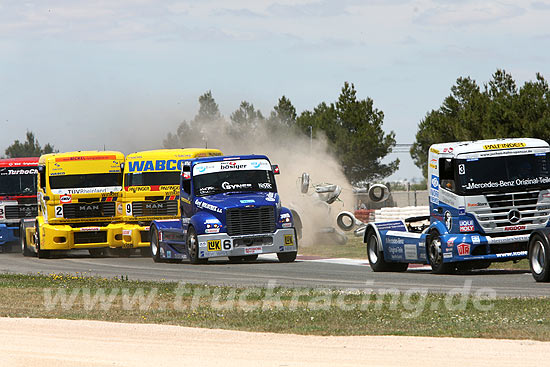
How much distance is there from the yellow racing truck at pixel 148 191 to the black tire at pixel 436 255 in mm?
9594

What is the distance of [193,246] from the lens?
996 inches

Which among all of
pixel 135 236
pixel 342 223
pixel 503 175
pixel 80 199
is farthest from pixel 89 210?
pixel 503 175

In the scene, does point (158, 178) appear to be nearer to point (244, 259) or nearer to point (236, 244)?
point (244, 259)

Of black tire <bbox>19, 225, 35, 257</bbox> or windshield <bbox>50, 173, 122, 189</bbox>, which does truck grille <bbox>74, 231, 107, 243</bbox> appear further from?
black tire <bbox>19, 225, 35, 257</bbox>

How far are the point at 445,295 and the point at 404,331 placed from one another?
3.84 metres

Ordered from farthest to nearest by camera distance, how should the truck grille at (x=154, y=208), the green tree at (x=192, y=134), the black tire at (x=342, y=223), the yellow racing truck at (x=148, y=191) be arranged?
1. the green tree at (x=192, y=134)
2. the black tire at (x=342, y=223)
3. the truck grille at (x=154, y=208)
4. the yellow racing truck at (x=148, y=191)

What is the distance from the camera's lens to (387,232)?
22.3m

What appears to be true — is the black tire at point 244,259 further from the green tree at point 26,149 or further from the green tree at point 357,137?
the green tree at point 26,149

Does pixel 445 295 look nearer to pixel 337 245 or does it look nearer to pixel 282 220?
pixel 282 220

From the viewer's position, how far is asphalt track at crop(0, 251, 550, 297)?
58.2ft

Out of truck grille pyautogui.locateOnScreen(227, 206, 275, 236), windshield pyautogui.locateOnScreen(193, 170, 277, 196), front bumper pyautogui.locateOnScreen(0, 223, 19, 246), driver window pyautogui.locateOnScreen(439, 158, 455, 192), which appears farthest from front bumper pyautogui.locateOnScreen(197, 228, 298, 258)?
front bumper pyautogui.locateOnScreen(0, 223, 19, 246)

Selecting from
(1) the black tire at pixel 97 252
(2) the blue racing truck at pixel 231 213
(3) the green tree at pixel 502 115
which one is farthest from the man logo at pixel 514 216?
(3) the green tree at pixel 502 115

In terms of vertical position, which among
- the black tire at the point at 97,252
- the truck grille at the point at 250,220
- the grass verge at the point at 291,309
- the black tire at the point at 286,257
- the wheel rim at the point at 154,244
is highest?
the truck grille at the point at 250,220

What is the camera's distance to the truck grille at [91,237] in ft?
99.8
